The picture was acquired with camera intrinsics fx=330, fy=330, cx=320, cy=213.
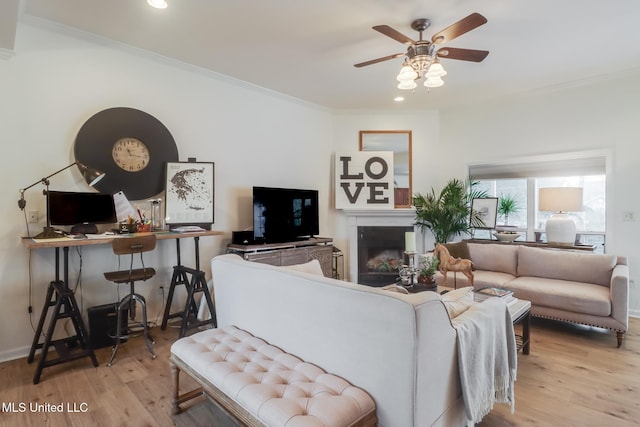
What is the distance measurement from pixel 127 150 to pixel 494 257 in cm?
441

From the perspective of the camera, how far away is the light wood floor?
198 cm

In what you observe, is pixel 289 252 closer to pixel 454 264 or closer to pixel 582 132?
pixel 454 264

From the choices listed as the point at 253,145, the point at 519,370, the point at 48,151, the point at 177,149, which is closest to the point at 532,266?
the point at 519,370

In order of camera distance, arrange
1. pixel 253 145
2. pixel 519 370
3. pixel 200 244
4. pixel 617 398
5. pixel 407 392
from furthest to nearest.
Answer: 1. pixel 253 145
2. pixel 200 244
3. pixel 519 370
4. pixel 617 398
5. pixel 407 392

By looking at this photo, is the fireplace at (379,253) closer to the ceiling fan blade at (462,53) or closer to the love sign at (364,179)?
the love sign at (364,179)

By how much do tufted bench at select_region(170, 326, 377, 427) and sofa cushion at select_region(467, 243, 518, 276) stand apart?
3339mm

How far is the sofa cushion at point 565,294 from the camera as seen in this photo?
305 centimetres

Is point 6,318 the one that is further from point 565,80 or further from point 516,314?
point 565,80

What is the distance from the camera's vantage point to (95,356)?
270 centimetres

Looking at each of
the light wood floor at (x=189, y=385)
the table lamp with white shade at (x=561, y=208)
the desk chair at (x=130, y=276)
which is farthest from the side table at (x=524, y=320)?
the desk chair at (x=130, y=276)

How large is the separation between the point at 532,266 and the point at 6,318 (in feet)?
17.2

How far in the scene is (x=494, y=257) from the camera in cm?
421

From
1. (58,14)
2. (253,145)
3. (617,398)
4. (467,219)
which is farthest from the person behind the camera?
(467,219)

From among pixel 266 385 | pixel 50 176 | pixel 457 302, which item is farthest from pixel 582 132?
pixel 50 176
